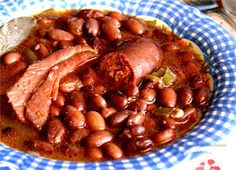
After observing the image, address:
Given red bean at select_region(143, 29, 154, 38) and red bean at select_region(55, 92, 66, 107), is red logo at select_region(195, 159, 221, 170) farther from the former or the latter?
red bean at select_region(143, 29, 154, 38)

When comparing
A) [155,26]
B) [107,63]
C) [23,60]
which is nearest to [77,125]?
[107,63]

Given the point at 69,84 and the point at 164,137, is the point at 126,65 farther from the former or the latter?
the point at 164,137

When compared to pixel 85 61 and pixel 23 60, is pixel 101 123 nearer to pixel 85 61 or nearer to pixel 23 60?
pixel 85 61

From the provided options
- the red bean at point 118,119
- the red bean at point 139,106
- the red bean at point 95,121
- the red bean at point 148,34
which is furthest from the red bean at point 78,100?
the red bean at point 148,34

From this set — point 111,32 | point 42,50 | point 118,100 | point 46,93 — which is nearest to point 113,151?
point 118,100

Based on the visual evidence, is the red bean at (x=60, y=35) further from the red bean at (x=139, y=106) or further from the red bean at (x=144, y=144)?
the red bean at (x=144, y=144)

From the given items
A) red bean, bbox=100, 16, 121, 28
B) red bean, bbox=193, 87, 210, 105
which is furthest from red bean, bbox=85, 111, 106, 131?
red bean, bbox=100, 16, 121, 28

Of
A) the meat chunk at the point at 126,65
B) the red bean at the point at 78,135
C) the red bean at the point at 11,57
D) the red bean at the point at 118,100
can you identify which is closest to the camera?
the red bean at the point at 78,135

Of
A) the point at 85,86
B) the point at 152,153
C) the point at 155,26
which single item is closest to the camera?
the point at 152,153
